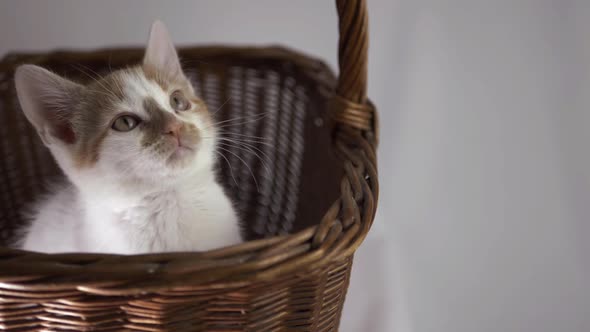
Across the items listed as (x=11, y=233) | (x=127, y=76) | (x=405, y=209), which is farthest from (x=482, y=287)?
(x=11, y=233)

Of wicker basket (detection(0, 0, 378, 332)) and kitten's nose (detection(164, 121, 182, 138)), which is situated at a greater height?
kitten's nose (detection(164, 121, 182, 138))

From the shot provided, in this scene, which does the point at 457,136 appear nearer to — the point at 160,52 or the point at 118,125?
the point at 160,52

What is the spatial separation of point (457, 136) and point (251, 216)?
0.68 m

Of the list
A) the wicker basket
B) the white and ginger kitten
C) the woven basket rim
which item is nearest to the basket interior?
the wicker basket

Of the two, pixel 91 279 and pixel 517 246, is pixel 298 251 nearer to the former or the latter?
pixel 91 279

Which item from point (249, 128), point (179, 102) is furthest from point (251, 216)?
point (179, 102)

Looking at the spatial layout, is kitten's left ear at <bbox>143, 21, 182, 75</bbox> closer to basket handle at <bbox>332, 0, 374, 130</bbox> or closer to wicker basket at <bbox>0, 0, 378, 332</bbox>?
wicker basket at <bbox>0, 0, 378, 332</bbox>

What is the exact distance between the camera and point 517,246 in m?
1.42

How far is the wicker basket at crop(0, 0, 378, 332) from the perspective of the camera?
2.10 ft

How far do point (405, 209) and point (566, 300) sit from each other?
0.49 m

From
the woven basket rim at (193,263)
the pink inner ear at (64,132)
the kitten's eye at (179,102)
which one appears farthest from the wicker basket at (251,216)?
the pink inner ear at (64,132)

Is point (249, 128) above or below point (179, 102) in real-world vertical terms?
below

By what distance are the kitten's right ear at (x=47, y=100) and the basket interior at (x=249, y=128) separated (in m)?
0.41

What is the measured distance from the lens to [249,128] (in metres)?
1.55
